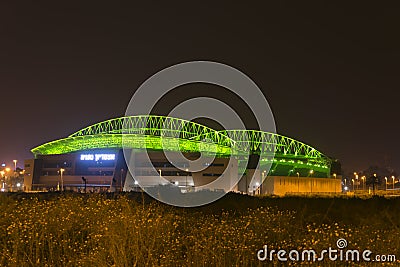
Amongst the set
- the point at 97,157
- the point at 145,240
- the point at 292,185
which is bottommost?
the point at 145,240

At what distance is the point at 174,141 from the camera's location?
111m

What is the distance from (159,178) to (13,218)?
223 feet

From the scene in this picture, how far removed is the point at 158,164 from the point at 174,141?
2124cm

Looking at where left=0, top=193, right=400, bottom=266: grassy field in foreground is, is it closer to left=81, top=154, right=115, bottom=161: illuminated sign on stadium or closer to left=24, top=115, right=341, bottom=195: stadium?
left=24, top=115, right=341, bottom=195: stadium

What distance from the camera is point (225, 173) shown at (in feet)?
274

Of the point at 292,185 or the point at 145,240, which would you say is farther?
the point at 292,185

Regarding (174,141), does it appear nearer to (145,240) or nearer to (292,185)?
(292,185)

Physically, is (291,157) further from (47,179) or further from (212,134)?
(47,179)

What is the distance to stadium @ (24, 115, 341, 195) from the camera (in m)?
85.0

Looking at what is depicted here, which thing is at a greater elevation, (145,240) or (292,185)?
(292,185)

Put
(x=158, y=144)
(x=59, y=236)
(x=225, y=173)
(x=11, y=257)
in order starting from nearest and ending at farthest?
(x=11, y=257) < (x=59, y=236) < (x=225, y=173) < (x=158, y=144)

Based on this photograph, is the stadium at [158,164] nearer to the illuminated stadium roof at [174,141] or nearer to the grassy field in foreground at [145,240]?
the illuminated stadium roof at [174,141]

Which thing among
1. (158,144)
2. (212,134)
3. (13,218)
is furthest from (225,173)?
(13,218)

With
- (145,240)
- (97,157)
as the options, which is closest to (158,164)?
(97,157)
